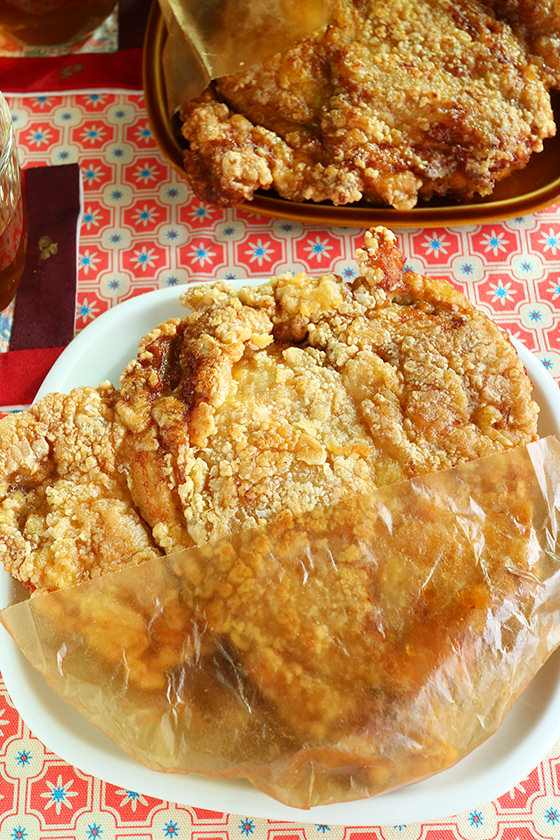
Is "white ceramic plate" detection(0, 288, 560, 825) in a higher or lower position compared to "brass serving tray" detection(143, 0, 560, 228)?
lower

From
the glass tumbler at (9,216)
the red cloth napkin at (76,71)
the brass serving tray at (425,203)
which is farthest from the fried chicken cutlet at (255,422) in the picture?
the red cloth napkin at (76,71)

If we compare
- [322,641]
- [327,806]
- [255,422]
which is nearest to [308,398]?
[255,422]

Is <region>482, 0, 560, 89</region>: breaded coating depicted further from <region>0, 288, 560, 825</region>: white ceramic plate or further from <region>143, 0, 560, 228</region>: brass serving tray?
<region>0, 288, 560, 825</region>: white ceramic plate

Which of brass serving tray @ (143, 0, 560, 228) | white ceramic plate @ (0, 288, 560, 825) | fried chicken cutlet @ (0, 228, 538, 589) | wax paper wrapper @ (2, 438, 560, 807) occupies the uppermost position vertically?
brass serving tray @ (143, 0, 560, 228)

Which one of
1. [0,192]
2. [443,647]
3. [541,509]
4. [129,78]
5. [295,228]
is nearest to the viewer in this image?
[443,647]

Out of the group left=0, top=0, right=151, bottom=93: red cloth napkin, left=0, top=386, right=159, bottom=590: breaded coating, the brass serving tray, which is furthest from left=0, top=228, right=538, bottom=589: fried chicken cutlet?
left=0, top=0, right=151, bottom=93: red cloth napkin

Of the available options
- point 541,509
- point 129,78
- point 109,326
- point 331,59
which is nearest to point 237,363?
point 109,326

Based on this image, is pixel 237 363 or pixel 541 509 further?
pixel 237 363

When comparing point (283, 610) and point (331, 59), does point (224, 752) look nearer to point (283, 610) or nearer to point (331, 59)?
point (283, 610)
